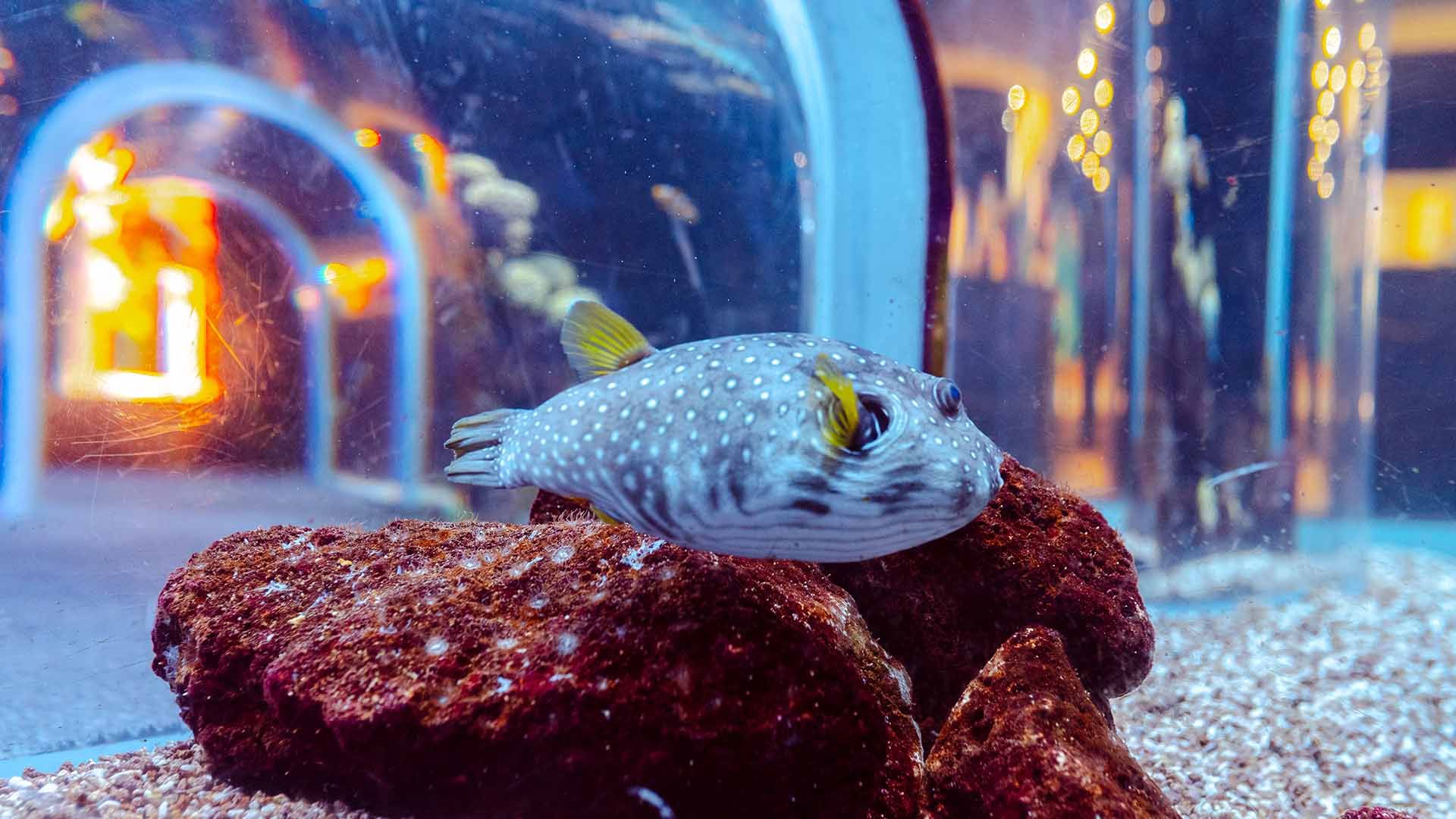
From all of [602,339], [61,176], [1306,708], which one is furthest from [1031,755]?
[61,176]

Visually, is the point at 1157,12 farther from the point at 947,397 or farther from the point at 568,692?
the point at 568,692

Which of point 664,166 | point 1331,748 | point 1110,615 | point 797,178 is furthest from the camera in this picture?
point 797,178

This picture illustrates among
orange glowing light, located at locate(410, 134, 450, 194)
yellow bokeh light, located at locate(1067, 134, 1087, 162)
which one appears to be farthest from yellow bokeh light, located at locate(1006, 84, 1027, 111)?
orange glowing light, located at locate(410, 134, 450, 194)

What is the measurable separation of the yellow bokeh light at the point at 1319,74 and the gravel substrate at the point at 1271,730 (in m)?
3.87

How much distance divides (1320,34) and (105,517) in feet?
27.9

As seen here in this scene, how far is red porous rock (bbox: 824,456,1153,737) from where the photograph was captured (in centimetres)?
276

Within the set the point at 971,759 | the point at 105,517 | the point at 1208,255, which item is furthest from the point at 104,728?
the point at 1208,255

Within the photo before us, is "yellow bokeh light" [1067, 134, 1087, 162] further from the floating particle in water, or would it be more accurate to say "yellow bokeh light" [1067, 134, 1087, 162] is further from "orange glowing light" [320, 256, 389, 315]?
the floating particle in water

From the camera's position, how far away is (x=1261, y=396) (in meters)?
5.34

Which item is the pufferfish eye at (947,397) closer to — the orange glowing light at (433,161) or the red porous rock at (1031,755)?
the red porous rock at (1031,755)

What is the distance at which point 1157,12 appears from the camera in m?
5.21

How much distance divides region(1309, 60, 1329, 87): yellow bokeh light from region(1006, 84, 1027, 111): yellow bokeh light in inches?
80.2

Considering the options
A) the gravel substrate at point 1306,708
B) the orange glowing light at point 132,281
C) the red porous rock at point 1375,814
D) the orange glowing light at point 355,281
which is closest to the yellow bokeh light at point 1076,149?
the gravel substrate at point 1306,708

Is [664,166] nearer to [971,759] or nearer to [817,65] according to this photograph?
[817,65]
